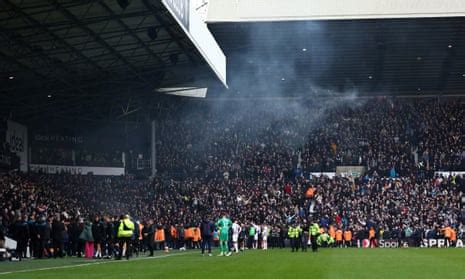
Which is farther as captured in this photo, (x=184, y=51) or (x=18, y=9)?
(x=184, y=51)

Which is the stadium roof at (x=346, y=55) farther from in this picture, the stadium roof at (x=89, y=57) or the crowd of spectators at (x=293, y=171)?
the stadium roof at (x=89, y=57)

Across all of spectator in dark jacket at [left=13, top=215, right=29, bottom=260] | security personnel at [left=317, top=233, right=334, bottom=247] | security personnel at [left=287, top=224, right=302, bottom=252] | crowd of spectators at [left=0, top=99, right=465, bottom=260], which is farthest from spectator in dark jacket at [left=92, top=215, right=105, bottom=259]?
security personnel at [left=317, top=233, right=334, bottom=247]

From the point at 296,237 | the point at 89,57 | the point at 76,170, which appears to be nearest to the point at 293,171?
the point at 76,170

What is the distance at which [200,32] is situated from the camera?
41.8 m

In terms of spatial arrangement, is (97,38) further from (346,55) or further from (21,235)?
(346,55)

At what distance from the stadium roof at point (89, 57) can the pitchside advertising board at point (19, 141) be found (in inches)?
31.3

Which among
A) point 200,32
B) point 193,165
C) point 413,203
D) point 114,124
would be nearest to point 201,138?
point 193,165

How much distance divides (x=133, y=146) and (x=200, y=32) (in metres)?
19.7

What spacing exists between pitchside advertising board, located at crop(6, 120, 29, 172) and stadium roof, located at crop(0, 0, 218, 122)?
794mm

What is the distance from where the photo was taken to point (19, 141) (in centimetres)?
5072

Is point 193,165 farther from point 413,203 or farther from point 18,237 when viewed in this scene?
point 18,237

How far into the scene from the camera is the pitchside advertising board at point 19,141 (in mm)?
49156

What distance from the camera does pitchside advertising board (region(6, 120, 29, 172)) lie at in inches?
1935

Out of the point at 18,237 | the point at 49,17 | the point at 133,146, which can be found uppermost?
the point at 49,17
